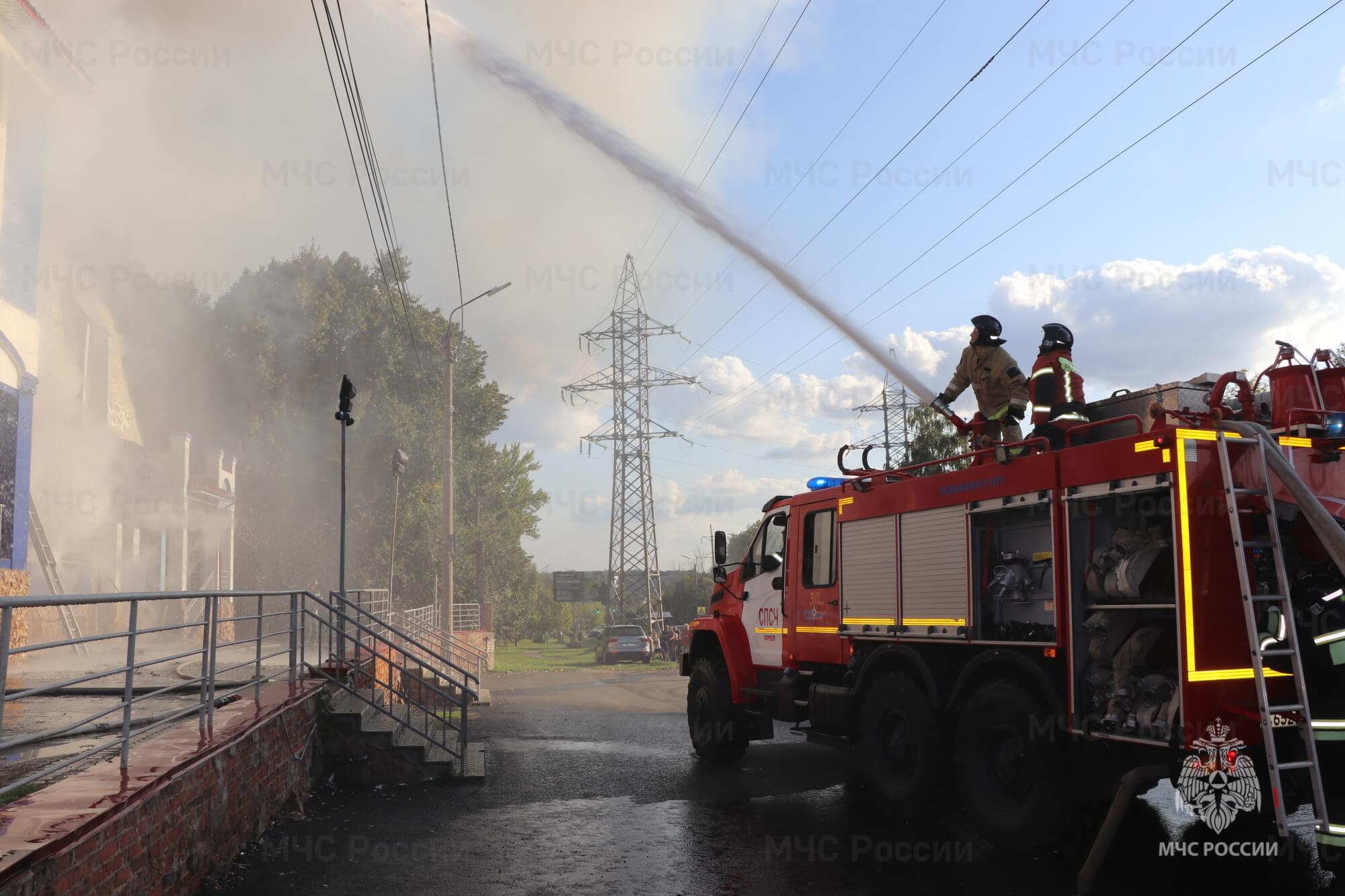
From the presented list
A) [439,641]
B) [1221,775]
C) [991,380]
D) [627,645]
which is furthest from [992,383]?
[627,645]

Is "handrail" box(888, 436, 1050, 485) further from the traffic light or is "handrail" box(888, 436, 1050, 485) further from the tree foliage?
the tree foliage

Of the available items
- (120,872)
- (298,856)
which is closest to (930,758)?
(298,856)

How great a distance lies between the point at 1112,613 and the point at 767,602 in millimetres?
4950

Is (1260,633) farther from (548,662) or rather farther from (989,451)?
(548,662)

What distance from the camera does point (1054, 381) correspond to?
8.01 m

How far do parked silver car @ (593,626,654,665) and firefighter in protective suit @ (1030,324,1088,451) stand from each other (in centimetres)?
3086

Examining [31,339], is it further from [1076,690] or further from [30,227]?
[1076,690]

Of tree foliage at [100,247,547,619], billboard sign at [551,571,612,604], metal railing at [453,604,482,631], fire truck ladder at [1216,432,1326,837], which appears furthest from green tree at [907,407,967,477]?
billboard sign at [551,571,612,604]

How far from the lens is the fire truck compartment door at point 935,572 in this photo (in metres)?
7.71

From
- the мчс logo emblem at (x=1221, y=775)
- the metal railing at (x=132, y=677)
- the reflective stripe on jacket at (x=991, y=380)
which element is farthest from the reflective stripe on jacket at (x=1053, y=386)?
the metal railing at (x=132, y=677)

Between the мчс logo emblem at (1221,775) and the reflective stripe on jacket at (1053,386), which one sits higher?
the reflective stripe on jacket at (1053,386)

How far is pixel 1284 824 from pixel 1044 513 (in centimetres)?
239

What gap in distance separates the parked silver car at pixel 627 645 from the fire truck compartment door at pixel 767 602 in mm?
26942

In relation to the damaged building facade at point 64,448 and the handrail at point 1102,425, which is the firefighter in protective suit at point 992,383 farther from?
the damaged building facade at point 64,448
